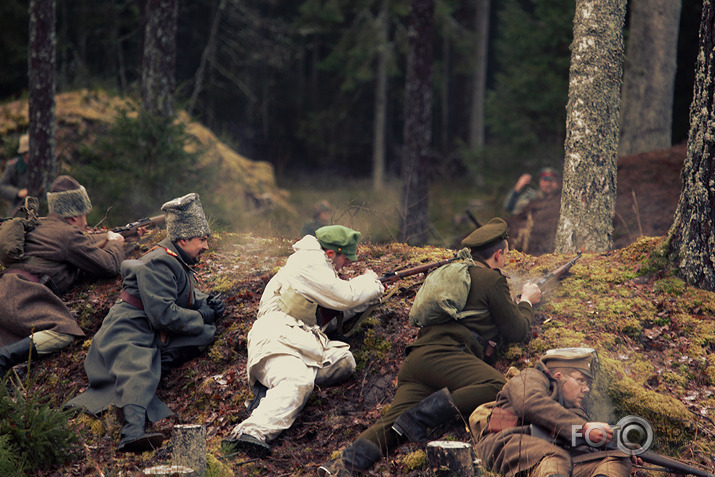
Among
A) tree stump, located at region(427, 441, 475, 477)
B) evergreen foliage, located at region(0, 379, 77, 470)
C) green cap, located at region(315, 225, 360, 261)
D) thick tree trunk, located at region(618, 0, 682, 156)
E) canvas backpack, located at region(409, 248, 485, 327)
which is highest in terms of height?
thick tree trunk, located at region(618, 0, 682, 156)

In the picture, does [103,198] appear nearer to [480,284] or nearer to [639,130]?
[480,284]

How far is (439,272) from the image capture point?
17.5ft

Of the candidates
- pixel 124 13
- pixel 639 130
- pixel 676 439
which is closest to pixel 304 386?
pixel 676 439

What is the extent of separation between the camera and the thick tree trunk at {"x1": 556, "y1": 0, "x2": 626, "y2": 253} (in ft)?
24.8

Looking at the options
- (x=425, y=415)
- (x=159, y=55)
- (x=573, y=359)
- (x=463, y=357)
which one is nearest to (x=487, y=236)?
(x=463, y=357)

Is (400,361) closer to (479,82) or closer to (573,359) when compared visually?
(573,359)

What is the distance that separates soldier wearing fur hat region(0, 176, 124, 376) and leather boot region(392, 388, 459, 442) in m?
3.98

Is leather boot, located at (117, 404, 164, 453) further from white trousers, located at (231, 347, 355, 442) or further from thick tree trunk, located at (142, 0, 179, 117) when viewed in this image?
thick tree trunk, located at (142, 0, 179, 117)

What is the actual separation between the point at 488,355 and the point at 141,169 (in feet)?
30.1

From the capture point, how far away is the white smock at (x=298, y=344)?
530 cm

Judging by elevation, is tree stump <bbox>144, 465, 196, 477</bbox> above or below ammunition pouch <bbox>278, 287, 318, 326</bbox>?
below

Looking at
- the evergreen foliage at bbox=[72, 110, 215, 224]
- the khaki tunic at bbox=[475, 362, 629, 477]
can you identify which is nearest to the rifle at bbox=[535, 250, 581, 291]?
the khaki tunic at bbox=[475, 362, 629, 477]

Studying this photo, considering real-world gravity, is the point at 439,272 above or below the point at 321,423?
above

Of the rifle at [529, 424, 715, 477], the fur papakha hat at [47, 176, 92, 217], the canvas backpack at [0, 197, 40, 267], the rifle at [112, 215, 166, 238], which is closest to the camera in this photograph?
the rifle at [529, 424, 715, 477]
